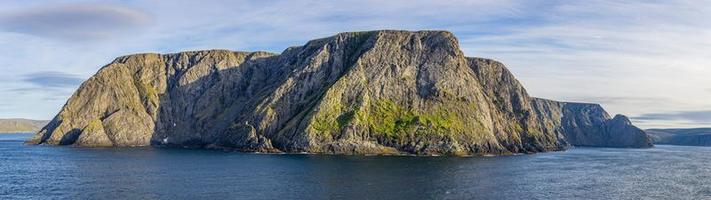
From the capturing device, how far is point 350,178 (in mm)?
137375

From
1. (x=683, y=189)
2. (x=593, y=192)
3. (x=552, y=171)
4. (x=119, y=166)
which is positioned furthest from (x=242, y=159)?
(x=683, y=189)

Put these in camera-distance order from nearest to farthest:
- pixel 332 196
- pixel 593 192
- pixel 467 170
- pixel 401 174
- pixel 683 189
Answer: pixel 332 196 → pixel 593 192 → pixel 683 189 → pixel 401 174 → pixel 467 170

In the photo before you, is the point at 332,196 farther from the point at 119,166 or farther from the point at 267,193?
the point at 119,166

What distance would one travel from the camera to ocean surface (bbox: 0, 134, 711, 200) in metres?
113

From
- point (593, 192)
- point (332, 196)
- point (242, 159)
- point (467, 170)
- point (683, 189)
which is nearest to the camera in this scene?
point (332, 196)

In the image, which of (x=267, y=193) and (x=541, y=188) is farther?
(x=541, y=188)

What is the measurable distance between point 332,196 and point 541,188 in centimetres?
4908

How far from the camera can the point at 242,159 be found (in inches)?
7697

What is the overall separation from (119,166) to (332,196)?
273 ft

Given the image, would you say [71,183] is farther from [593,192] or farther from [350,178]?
[593,192]

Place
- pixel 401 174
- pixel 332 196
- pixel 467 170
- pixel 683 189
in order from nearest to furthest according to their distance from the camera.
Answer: pixel 332 196 → pixel 683 189 → pixel 401 174 → pixel 467 170

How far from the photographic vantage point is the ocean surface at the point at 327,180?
371 feet

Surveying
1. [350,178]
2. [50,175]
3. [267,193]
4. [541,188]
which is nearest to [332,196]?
[267,193]

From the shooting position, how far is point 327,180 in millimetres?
133250
